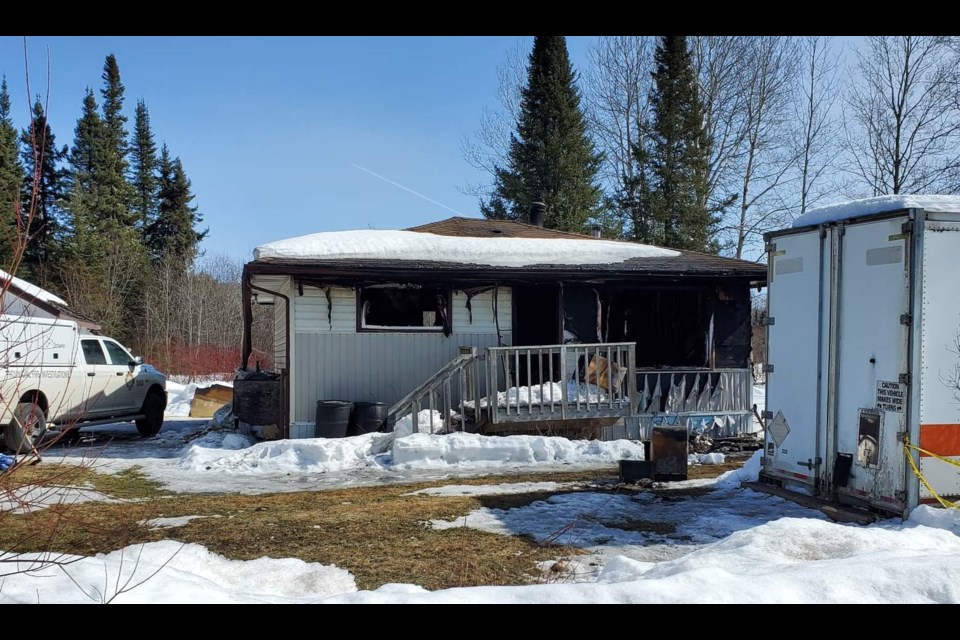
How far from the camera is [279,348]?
16016 millimetres

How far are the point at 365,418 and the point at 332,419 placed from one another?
0.56m

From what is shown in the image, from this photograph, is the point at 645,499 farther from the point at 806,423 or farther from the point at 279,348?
the point at 279,348

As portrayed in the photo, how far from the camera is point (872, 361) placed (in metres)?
6.68

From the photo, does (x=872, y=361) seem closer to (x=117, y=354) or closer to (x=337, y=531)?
(x=337, y=531)

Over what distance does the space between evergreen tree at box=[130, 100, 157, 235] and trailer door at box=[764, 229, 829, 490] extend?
4298 centimetres

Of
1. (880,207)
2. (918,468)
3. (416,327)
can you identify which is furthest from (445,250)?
(918,468)

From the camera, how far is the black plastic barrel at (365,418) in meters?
12.0

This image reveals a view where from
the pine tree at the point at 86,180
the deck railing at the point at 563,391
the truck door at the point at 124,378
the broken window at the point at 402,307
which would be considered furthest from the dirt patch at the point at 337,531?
the pine tree at the point at 86,180

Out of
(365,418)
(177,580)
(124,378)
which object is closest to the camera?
(177,580)

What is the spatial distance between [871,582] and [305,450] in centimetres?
852

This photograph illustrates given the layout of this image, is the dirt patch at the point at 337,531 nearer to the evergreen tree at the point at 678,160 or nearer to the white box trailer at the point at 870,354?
the white box trailer at the point at 870,354

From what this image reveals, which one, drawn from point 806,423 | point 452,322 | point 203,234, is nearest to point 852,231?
point 806,423
